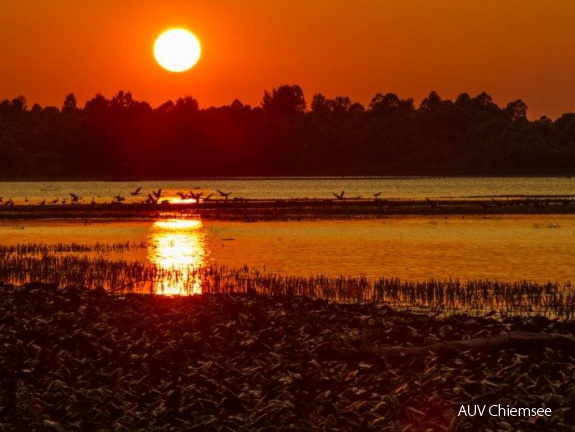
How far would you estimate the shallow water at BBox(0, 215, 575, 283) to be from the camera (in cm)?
3412

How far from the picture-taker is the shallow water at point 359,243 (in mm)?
34125

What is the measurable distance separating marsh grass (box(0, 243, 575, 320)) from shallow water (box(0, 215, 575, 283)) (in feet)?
11.3

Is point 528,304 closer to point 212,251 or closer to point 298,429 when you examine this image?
point 298,429

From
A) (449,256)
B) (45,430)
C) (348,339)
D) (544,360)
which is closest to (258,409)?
(45,430)

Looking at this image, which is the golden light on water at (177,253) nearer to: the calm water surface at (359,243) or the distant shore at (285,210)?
the calm water surface at (359,243)

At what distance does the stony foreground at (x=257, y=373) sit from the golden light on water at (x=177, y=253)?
7522mm

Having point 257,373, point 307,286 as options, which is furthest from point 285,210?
point 257,373

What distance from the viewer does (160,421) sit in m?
12.6

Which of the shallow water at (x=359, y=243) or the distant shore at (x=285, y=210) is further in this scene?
the distant shore at (x=285, y=210)

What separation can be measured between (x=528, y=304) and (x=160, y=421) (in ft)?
42.2

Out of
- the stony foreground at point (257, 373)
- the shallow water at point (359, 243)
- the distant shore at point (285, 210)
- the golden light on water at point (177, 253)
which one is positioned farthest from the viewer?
the distant shore at point (285, 210)

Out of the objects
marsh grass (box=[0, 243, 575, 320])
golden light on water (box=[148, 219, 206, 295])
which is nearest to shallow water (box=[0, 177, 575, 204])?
golden light on water (box=[148, 219, 206, 295])

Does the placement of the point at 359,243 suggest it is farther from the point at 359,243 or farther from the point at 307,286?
the point at 307,286

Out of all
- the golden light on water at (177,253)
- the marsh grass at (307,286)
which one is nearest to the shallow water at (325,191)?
the golden light on water at (177,253)
